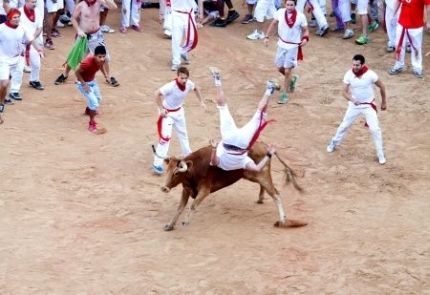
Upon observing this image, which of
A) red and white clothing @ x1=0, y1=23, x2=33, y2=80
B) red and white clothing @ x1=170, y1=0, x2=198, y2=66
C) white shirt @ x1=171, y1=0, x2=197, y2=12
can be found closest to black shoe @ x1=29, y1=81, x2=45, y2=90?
red and white clothing @ x1=0, y1=23, x2=33, y2=80

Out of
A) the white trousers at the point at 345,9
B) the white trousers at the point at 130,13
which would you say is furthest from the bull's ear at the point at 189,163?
the white trousers at the point at 345,9

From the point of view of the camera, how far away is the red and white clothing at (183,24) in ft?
57.7

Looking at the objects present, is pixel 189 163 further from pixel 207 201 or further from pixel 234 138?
pixel 207 201

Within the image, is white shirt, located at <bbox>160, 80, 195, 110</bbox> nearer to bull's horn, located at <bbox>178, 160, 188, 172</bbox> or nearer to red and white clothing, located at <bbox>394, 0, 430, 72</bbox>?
bull's horn, located at <bbox>178, 160, 188, 172</bbox>

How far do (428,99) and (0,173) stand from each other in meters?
7.93

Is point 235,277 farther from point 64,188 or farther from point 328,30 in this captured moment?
point 328,30

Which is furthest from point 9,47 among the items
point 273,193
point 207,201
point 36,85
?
point 273,193

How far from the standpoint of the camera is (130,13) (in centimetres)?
1966

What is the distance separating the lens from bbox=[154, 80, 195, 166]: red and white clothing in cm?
1307

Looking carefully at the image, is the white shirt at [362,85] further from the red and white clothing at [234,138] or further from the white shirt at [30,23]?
the white shirt at [30,23]

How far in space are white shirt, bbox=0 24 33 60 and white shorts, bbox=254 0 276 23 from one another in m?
6.24

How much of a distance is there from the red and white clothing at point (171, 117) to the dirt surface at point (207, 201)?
1.73 feet

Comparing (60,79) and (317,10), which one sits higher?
(317,10)

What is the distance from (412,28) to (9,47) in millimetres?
7589
